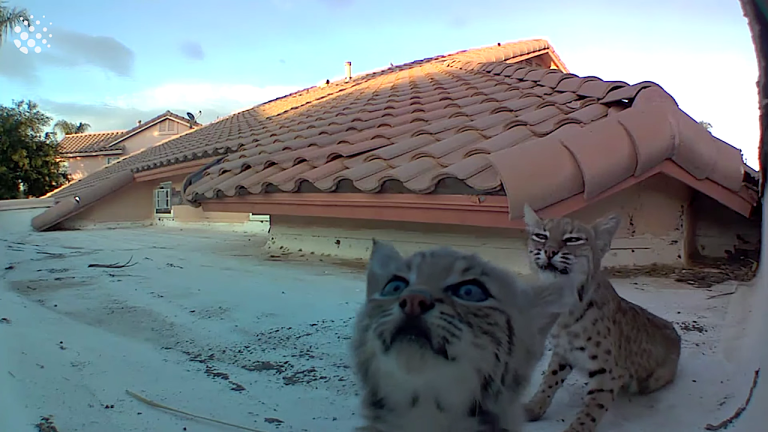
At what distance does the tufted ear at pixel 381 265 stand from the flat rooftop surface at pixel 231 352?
1.10 ft

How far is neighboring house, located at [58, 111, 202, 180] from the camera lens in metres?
18.5

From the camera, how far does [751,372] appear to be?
1276 mm

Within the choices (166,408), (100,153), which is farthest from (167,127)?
(166,408)

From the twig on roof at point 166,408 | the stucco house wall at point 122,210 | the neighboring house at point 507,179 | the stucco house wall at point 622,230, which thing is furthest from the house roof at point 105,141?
the twig on roof at point 166,408

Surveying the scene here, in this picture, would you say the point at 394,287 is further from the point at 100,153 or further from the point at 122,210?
the point at 100,153

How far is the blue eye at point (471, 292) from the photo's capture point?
786 mm

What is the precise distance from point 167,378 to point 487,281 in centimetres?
123

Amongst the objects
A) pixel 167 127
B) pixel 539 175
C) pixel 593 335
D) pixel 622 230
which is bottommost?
pixel 593 335

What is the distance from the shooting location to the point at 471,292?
79cm

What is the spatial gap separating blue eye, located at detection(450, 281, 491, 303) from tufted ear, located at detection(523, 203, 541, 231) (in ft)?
1.70

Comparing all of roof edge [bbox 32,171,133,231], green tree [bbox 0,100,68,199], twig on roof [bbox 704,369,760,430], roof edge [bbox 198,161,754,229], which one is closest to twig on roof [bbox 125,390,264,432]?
roof edge [bbox 198,161,754,229]

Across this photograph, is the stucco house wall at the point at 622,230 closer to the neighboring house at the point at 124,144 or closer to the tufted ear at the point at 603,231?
the tufted ear at the point at 603,231

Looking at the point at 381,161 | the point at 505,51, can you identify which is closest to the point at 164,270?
the point at 381,161

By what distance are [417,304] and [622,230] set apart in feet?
5.28
